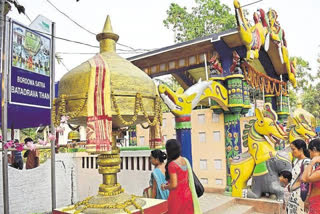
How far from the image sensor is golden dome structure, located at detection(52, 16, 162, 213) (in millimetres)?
2084

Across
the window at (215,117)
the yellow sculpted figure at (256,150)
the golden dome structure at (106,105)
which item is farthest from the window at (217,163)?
the golden dome structure at (106,105)

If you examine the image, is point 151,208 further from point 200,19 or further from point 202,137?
point 200,19

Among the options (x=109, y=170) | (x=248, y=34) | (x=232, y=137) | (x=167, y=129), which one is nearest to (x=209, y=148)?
(x=232, y=137)

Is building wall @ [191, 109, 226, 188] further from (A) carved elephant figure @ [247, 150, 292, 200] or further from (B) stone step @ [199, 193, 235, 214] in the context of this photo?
(A) carved elephant figure @ [247, 150, 292, 200]

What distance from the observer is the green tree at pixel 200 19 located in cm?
1770

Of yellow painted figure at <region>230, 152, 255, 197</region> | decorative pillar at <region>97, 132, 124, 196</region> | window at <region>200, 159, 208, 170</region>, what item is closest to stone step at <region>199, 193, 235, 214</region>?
yellow painted figure at <region>230, 152, 255, 197</region>

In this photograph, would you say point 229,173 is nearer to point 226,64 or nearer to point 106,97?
point 226,64

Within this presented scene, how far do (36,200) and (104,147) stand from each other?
4.64 meters

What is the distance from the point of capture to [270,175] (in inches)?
249

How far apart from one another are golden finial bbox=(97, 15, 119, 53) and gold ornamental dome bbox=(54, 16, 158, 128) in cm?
16

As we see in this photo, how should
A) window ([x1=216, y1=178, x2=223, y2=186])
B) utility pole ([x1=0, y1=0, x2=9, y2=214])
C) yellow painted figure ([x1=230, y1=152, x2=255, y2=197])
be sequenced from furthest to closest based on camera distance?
window ([x1=216, y1=178, x2=223, y2=186]) → yellow painted figure ([x1=230, y1=152, x2=255, y2=197]) → utility pole ([x1=0, y1=0, x2=9, y2=214])

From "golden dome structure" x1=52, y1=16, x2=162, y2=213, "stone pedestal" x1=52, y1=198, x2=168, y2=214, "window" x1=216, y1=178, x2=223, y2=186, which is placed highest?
"golden dome structure" x1=52, y1=16, x2=162, y2=213

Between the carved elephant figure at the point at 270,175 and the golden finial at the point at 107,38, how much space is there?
506 cm

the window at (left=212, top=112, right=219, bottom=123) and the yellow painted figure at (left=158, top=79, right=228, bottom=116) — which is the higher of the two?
the yellow painted figure at (left=158, top=79, right=228, bottom=116)
